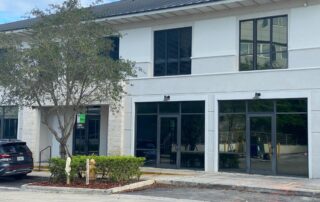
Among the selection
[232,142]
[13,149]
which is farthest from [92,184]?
[232,142]

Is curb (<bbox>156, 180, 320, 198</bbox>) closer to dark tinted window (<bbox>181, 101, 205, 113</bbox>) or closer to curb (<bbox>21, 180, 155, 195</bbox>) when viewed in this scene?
curb (<bbox>21, 180, 155, 195</bbox>)

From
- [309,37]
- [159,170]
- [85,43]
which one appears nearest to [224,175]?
[159,170]

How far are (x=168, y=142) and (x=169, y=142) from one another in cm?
5

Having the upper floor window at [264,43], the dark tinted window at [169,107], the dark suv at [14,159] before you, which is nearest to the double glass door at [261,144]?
the upper floor window at [264,43]

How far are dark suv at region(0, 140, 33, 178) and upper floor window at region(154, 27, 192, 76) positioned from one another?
6788mm

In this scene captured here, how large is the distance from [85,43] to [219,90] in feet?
20.4

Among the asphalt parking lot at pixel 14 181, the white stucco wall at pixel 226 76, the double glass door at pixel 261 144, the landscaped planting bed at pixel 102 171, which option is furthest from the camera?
the double glass door at pixel 261 144

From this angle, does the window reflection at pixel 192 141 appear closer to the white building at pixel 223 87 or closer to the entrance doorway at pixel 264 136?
the white building at pixel 223 87

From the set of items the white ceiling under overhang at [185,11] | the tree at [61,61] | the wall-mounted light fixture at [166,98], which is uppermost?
the white ceiling under overhang at [185,11]

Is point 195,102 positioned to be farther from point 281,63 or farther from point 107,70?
point 107,70

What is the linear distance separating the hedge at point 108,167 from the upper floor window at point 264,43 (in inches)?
250

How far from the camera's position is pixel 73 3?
17.5 meters

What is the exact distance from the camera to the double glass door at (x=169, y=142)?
21.0m

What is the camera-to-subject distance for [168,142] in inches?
838
